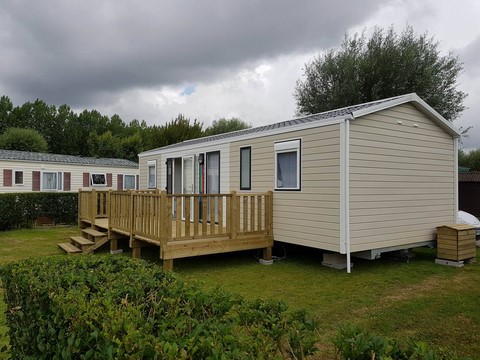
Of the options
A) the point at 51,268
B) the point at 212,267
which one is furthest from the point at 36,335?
the point at 212,267

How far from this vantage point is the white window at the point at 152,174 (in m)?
11.5

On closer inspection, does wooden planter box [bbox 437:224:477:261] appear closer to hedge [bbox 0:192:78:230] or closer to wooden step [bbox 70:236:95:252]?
wooden step [bbox 70:236:95:252]

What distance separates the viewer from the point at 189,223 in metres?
6.29

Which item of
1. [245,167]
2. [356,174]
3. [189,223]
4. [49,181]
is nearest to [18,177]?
[49,181]

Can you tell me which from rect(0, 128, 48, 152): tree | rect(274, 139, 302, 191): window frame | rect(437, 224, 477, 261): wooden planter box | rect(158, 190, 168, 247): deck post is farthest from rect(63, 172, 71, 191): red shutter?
rect(437, 224, 477, 261): wooden planter box

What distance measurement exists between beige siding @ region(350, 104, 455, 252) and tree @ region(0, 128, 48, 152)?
Result: 28.9 metres

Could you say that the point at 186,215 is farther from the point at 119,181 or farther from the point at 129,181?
the point at 129,181

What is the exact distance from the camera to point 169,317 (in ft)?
6.07

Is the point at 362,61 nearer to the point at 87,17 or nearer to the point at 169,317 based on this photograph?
the point at 87,17

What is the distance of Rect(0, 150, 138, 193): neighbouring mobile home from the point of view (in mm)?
16203

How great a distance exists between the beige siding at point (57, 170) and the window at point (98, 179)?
0.71 ft

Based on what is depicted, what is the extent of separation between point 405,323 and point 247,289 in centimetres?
225

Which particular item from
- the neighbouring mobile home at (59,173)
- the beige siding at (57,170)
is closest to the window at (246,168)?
the neighbouring mobile home at (59,173)

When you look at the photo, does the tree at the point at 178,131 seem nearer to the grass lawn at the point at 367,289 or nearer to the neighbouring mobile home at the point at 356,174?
the neighbouring mobile home at the point at 356,174
